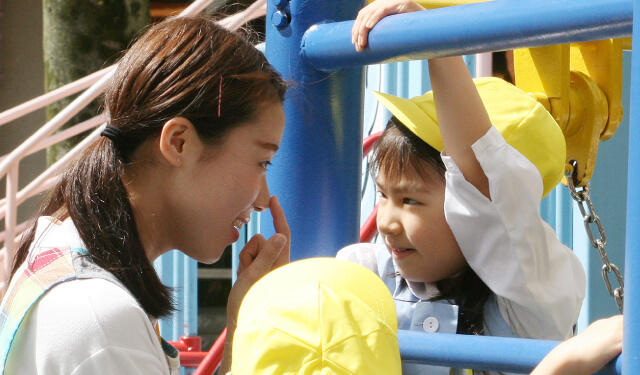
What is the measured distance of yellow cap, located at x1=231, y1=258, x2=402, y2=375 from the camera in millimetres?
986

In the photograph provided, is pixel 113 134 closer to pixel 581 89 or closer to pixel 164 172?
pixel 164 172

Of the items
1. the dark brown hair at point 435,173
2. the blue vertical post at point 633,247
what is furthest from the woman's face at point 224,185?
the blue vertical post at point 633,247

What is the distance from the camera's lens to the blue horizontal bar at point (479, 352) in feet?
3.72

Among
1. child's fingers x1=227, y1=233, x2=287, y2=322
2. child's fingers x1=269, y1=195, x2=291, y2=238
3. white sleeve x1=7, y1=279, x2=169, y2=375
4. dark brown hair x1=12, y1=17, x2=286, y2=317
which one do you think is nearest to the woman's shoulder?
white sleeve x1=7, y1=279, x2=169, y2=375

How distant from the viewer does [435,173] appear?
5.78 feet

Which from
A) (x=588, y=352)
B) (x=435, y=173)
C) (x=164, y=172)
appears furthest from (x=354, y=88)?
(x=588, y=352)

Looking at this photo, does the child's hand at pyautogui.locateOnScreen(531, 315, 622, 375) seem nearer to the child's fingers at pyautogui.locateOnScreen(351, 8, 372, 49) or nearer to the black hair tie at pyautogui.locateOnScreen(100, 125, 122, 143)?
the child's fingers at pyautogui.locateOnScreen(351, 8, 372, 49)

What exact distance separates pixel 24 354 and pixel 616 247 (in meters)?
1.52

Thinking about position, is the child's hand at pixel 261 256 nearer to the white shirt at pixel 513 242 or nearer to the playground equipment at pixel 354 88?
the playground equipment at pixel 354 88

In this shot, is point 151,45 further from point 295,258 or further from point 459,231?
point 459,231

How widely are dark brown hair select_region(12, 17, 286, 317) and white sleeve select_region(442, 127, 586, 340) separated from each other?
15.8 inches

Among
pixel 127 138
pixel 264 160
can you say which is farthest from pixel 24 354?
pixel 264 160

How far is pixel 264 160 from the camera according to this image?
1509 mm

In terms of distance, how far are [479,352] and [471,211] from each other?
510mm
